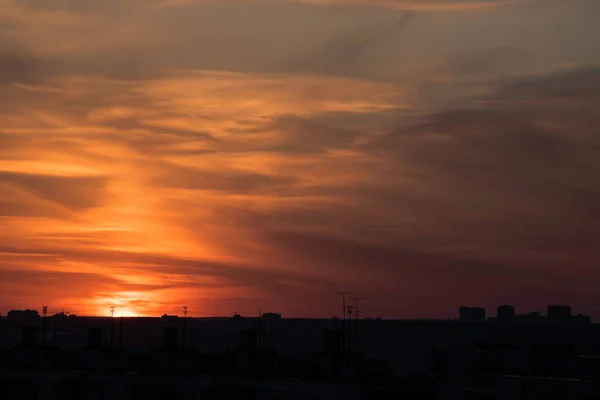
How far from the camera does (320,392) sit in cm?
10094

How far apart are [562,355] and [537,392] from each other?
24114mm

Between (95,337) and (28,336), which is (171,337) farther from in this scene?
(28,336)

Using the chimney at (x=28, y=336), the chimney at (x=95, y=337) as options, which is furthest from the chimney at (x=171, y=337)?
the chimney at (x=28, y=336)

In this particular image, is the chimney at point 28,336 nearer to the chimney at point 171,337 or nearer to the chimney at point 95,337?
the chimney at point 95,337

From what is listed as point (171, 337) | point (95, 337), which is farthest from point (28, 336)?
point (171, 337)

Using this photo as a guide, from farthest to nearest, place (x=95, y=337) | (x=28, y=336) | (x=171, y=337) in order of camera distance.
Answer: (x=28, y=336) < (x=95, y=337) < (x=171, y=337)

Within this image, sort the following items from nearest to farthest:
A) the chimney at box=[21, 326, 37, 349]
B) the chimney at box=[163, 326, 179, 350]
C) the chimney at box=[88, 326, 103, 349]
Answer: the chimney at box=[163, 326, 179, 350] < the chimney at box=[88, 326, 103, 349] < the chimney at box=[21, 326, 37, 349]

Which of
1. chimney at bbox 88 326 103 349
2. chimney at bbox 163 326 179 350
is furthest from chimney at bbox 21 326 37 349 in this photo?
chimney at bbox 163 326 179 350

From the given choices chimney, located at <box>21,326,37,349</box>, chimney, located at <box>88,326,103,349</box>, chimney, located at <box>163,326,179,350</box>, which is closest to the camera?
chimney, located at <box>163,326,179,350</box>

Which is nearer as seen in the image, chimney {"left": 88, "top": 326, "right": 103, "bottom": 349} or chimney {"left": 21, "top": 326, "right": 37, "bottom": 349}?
chimney {"left": 88, "top": 326, "right": 103, "bottom": 349}

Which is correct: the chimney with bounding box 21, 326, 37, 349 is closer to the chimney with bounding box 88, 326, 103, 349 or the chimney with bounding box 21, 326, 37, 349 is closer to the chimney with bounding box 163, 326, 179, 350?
the chimney with bounding box 88, 326, 103, 349

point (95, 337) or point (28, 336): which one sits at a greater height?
point (28, 336)

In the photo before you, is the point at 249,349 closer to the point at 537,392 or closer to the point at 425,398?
the point at 425,398

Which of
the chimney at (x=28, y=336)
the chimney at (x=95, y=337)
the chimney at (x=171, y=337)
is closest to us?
the chimney at (x=171, y=337)
